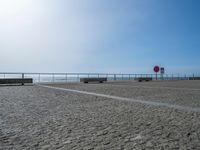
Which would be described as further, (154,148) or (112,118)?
(112,118)

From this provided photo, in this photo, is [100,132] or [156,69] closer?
[100,132]

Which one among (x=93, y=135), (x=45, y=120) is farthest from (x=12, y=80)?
(x=93, y=135)

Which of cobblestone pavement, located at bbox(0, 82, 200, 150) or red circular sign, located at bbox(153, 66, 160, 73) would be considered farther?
red circular sign, located at bbox(153, 66, 160, 73)

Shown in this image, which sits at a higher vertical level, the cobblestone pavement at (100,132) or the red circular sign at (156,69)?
the red circular sign at (156,69)

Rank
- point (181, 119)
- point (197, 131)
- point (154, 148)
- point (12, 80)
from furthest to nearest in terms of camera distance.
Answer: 1. point (12, 80)
2. point (181, 119)
3. point (197, 131)
4. point (154, 148)

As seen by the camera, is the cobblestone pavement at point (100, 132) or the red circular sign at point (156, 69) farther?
the red circular sign at point (156, 69)

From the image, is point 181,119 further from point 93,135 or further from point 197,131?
point 93,135

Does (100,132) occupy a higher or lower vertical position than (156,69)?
lower

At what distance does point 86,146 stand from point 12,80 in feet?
54.5

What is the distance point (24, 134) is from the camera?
103 inches

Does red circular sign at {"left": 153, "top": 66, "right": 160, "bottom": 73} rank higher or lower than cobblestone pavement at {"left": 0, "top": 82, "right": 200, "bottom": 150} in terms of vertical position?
higher

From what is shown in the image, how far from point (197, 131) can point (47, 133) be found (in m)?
2.30

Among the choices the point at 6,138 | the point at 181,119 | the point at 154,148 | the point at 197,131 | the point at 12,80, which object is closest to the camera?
the point at 154,148

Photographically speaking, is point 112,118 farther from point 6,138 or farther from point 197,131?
point 6,138
